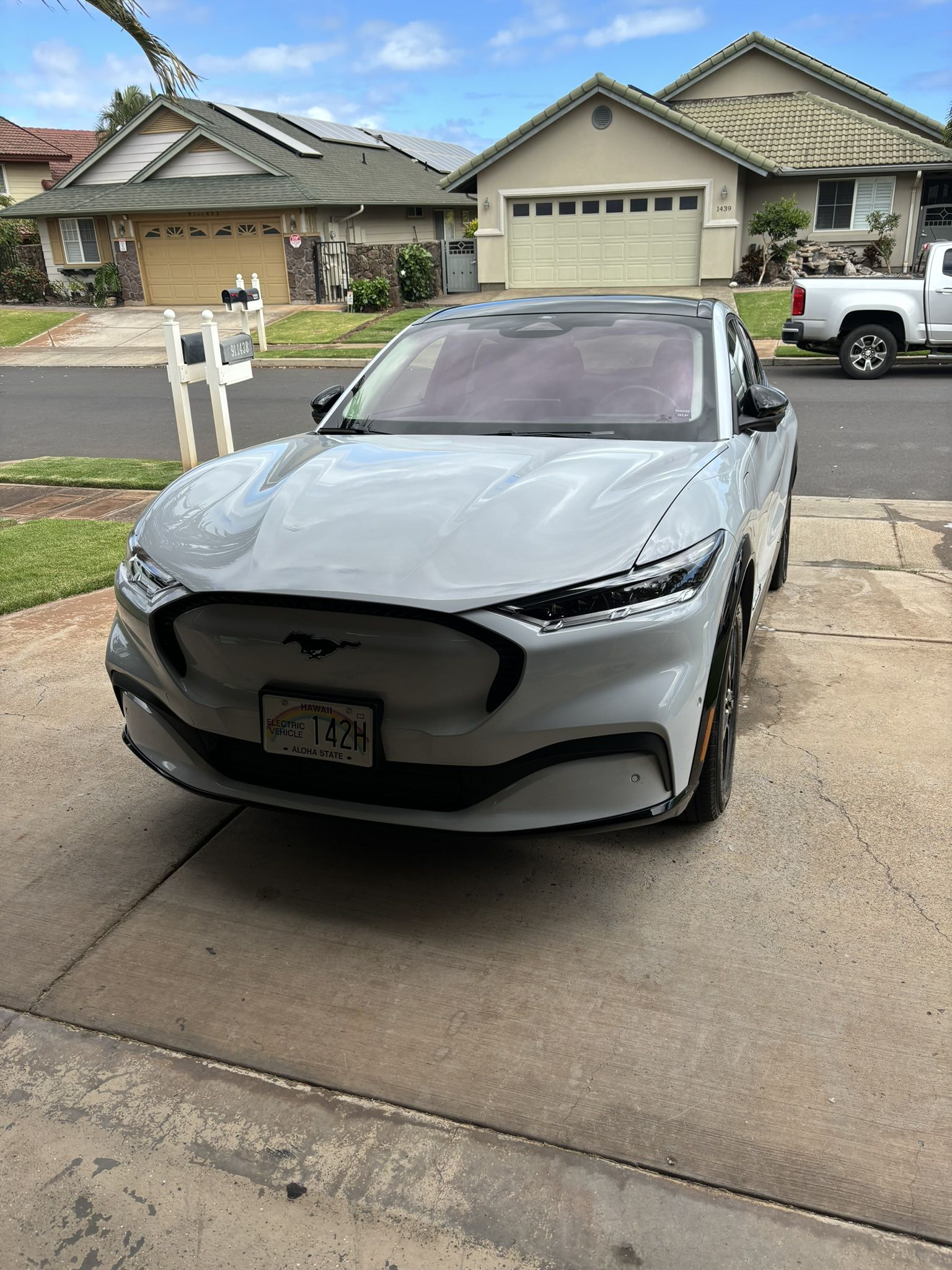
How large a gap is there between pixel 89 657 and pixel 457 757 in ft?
9.68

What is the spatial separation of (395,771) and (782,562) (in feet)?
12.5

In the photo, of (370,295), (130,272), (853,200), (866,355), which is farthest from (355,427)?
(130,272)

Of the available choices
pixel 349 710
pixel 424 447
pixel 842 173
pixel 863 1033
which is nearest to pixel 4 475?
pixel 424 447

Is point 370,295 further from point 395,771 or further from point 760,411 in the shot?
point 395,771

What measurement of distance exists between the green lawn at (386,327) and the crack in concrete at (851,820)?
1731 centimetres

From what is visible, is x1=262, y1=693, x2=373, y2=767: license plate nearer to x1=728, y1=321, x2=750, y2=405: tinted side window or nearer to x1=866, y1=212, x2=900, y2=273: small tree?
x1=728, y1=321, x2=750, y2=405: tinted side window

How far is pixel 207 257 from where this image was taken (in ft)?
96.9

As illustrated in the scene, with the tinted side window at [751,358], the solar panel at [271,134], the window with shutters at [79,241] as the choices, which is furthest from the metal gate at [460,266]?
the tinted side window at [751,358]

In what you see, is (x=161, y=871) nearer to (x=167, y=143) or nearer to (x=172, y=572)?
(x=172, y=572)

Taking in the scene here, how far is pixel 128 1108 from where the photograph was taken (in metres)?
2.38

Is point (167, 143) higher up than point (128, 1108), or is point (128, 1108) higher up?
point (167, 143)

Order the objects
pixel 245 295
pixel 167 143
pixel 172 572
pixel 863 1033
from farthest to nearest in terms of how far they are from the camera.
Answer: pixel 167 143 < pixel 245 295 < pixel 172 572 < pixel 863 1033

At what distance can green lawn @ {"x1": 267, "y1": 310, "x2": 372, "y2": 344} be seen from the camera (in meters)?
22.3

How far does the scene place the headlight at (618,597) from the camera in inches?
102
